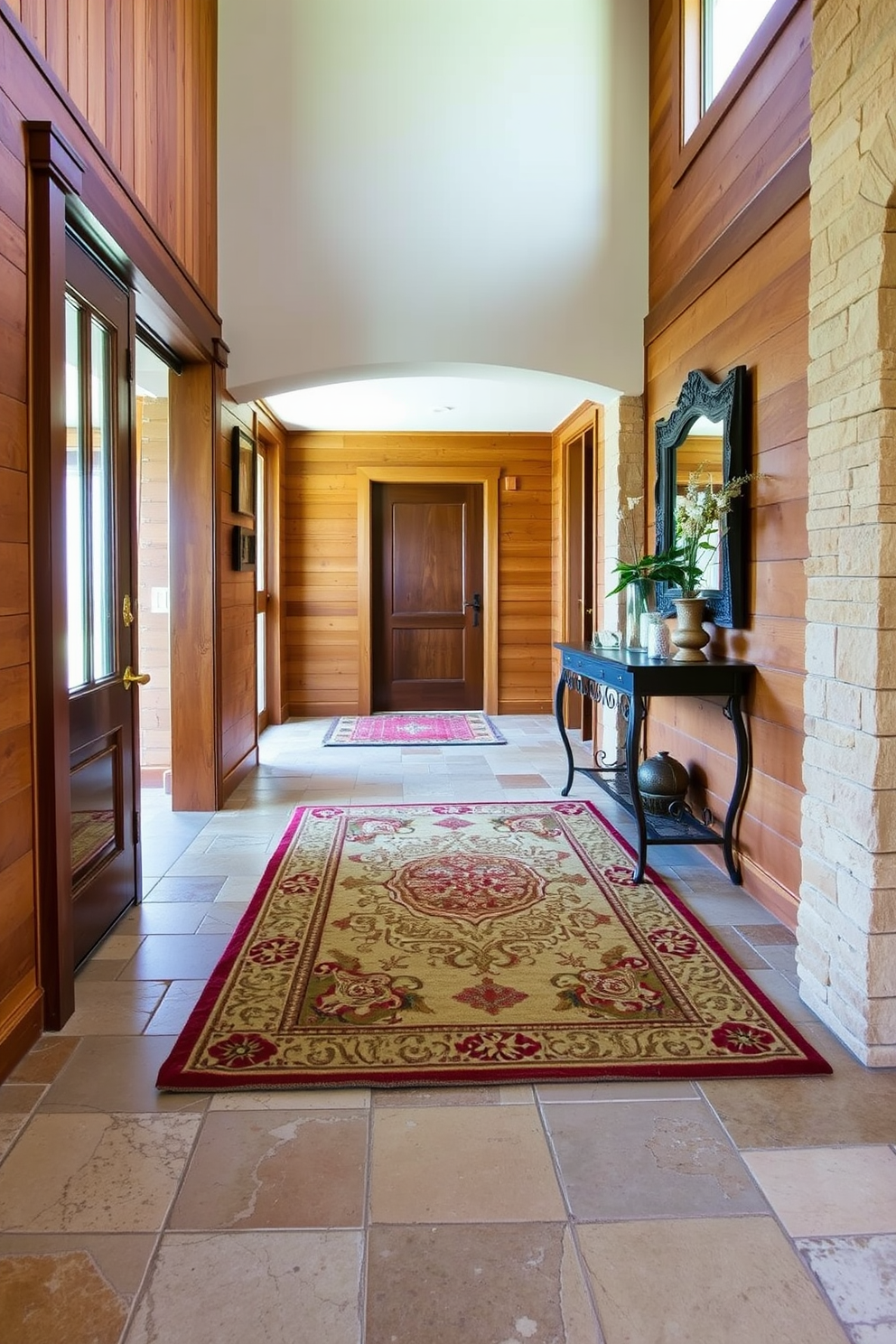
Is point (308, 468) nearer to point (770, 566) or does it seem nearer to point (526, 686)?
point (526, 686)

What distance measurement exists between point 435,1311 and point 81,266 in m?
2.65

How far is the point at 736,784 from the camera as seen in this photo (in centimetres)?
329

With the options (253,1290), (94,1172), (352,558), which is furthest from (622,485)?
(253,1290)

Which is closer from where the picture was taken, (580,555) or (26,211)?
(26,211)

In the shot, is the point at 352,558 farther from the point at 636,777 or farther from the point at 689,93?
the point at 636,777

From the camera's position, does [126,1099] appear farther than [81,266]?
No

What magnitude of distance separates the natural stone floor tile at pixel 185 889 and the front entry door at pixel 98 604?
128 mm

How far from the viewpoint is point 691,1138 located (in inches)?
69.4

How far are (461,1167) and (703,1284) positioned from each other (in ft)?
1.56

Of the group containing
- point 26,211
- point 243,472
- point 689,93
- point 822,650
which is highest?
point 689,93

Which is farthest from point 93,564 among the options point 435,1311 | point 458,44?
point 458,44

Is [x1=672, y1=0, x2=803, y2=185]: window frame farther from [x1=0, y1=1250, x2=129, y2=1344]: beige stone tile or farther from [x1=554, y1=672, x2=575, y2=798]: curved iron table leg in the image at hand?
[x1=0, y1=1250, x2=129, y2=1344]: beige stone tile

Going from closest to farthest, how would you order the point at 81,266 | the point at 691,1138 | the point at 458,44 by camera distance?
the point at 691,1138 < the point at 81,266 < the point at 458,44

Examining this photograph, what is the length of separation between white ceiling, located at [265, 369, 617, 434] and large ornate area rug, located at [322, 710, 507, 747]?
2.38 meters
